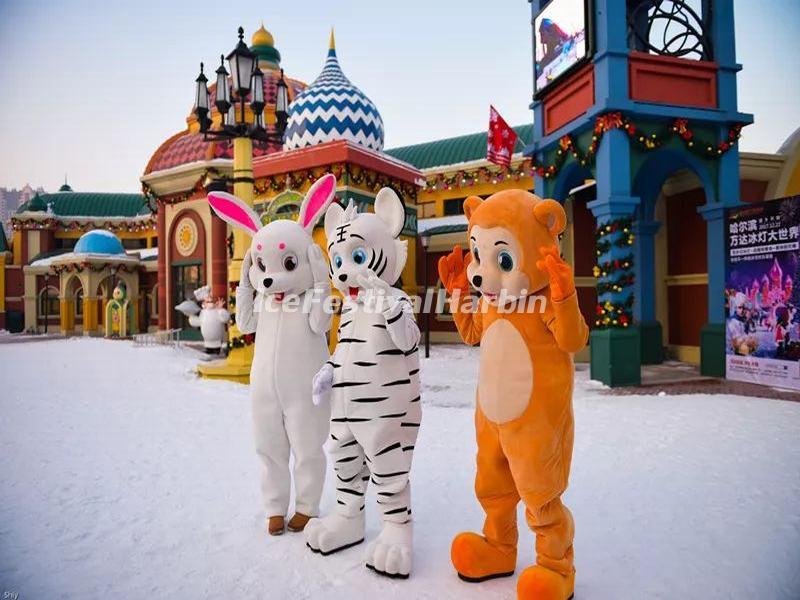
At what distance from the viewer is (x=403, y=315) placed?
2.41 m

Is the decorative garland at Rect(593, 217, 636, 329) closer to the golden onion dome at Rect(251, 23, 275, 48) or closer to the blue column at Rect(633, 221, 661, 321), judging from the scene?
the blue column at Rect(633, 221, 661, 321)

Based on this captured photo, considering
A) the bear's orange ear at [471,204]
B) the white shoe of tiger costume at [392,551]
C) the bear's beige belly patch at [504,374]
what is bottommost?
the white shoe of tiger costume at [392,551]

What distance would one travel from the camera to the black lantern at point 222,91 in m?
6.48

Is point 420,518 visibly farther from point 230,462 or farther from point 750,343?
point 750,343

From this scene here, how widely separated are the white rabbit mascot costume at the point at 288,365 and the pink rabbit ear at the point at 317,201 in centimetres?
11

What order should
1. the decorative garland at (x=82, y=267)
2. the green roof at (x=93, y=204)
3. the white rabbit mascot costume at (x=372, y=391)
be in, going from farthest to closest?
the green roof at (x=93, y=204), the decorative garland at (x=82, y=267), the white rabbit mascot costume at (x=372, y=391)

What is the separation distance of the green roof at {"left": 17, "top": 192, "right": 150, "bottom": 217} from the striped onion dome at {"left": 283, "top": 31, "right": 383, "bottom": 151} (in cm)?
1627

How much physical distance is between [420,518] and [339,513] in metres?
0.56

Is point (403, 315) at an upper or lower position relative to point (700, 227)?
lower

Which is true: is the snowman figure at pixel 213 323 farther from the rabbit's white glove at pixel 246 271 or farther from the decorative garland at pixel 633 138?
the rabbit's white glove at pixel 246 271

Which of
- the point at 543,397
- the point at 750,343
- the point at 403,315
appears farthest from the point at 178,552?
the point at 750,343

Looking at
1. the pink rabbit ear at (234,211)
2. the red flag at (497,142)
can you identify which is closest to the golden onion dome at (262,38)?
the red flag at (497,142)

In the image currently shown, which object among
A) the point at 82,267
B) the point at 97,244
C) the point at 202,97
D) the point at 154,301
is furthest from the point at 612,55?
the point at 82,267

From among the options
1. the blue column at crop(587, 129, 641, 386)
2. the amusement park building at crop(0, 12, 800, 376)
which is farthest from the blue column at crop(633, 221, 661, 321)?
the blue column at crop(587, 129, 641, 386)
